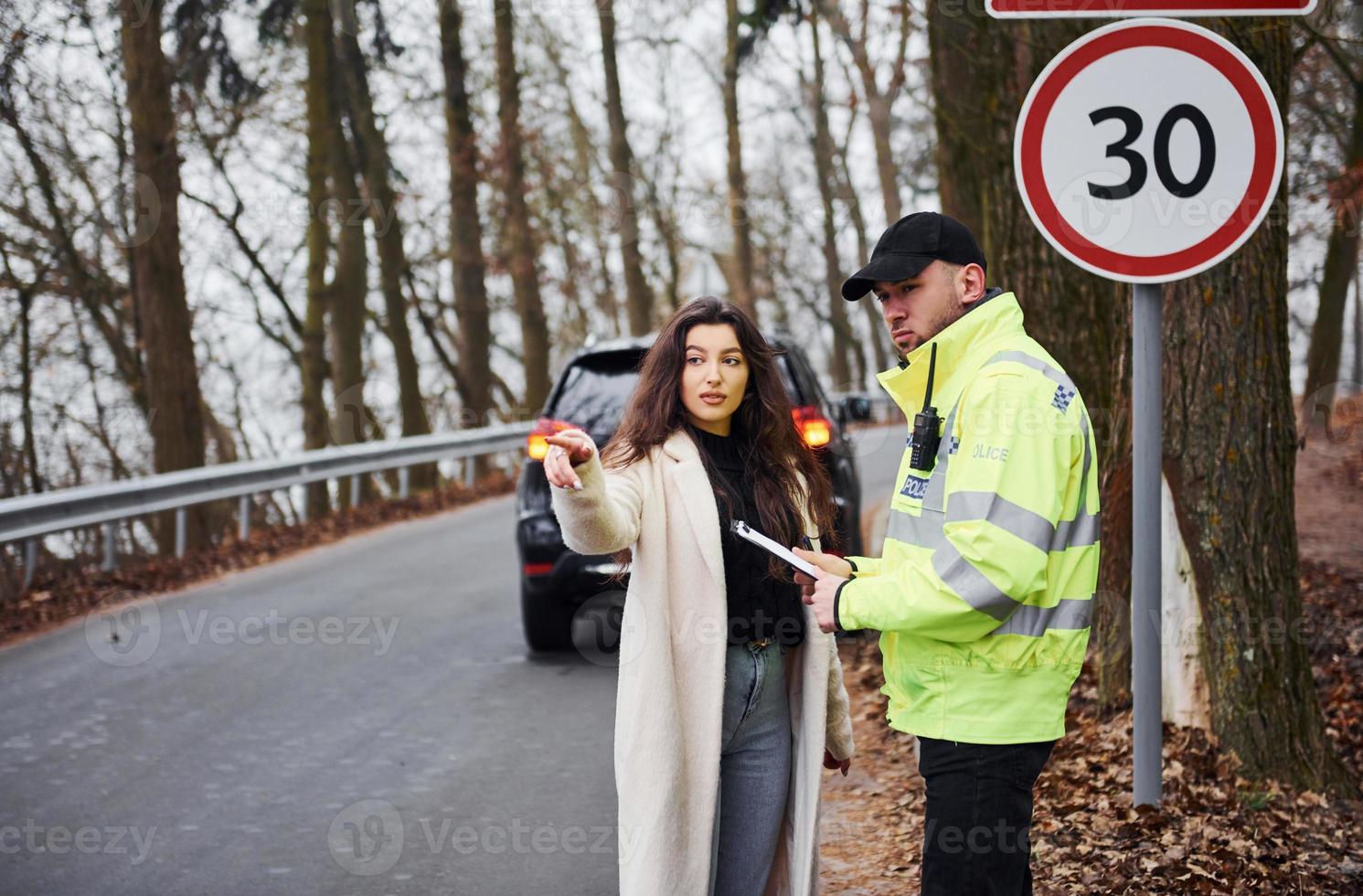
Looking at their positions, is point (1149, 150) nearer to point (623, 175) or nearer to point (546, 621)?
point (546, 621)

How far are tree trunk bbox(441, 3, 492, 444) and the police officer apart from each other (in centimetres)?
1948

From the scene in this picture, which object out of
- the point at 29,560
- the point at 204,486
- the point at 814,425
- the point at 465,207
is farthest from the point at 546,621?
the point at 465,207

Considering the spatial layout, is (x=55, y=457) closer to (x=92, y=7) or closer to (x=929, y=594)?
(x=92, y=7)

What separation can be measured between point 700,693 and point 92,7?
57.5 ft

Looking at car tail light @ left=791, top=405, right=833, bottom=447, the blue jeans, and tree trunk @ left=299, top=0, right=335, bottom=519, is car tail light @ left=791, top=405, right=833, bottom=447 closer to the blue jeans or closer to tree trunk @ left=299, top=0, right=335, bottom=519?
the blue jeans

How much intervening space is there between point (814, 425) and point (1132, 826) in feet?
12.0

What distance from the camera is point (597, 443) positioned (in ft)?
25.8

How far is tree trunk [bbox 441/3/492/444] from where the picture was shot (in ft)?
70.8

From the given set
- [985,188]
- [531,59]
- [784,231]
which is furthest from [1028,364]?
[784,231]

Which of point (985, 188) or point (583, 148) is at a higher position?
point (583, 148)

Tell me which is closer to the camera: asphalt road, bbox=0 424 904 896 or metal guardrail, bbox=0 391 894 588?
asphalt road, bbox=0 424 904 896

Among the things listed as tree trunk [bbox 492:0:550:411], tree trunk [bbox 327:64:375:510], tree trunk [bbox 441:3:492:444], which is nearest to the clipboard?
tree trunk [bbox 327:64:375:510]

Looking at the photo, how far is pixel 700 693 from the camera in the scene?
3244 mm

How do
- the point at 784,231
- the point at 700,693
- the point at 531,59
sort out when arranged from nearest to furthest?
the point at 700,693 → the point at 531,59 → the point at 784,231
